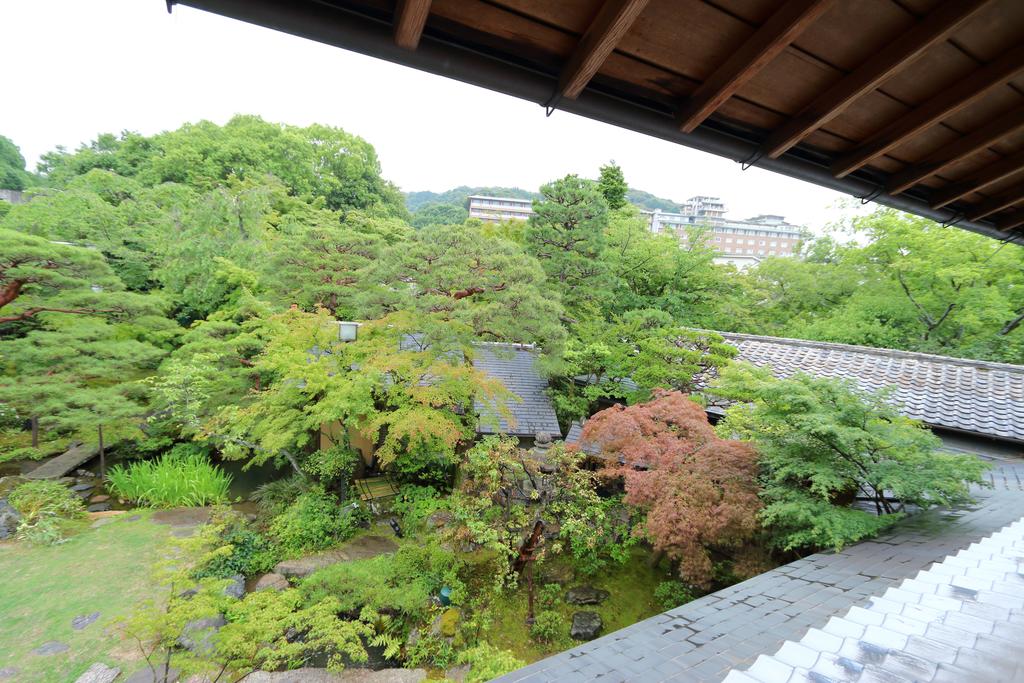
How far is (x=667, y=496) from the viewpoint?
5.06m

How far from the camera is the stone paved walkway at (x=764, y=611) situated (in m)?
2.24

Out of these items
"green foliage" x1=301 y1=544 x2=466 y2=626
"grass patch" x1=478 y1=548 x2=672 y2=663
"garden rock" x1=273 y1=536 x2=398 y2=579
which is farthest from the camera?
"garden rock" x1=273 y1=536 x2=398 y2=579

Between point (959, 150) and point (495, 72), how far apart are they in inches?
86.7

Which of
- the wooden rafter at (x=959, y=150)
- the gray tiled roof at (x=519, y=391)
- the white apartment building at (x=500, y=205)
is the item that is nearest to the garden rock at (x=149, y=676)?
the gray tiled roof at (x=519, y=391)

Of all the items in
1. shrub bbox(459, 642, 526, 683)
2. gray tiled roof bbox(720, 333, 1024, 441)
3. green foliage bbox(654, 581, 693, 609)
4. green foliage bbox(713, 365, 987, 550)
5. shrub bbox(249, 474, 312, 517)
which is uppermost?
gray tiled roof bbox(720, 333, 1024, 441)

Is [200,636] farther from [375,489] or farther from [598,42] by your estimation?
[598,42]

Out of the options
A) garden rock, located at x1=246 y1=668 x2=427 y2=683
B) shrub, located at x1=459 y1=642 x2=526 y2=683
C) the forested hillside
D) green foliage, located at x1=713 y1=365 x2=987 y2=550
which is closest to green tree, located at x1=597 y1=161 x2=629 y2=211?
the forested hillside

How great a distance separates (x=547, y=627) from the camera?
5.32 meters

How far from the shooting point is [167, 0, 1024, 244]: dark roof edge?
1134 millimetres

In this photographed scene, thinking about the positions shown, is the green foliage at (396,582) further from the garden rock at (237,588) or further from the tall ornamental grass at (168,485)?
the tall ornamental grass at (168,485)

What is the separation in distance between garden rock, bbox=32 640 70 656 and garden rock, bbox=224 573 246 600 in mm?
1584

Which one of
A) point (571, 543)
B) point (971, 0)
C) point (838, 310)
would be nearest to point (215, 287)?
point (571, 543)

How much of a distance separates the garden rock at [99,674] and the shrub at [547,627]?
4.81 meters

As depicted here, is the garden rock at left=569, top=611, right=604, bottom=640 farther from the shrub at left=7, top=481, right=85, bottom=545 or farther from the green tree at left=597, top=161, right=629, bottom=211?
the green tree at left=597, top=161, right=629, bottom=211
